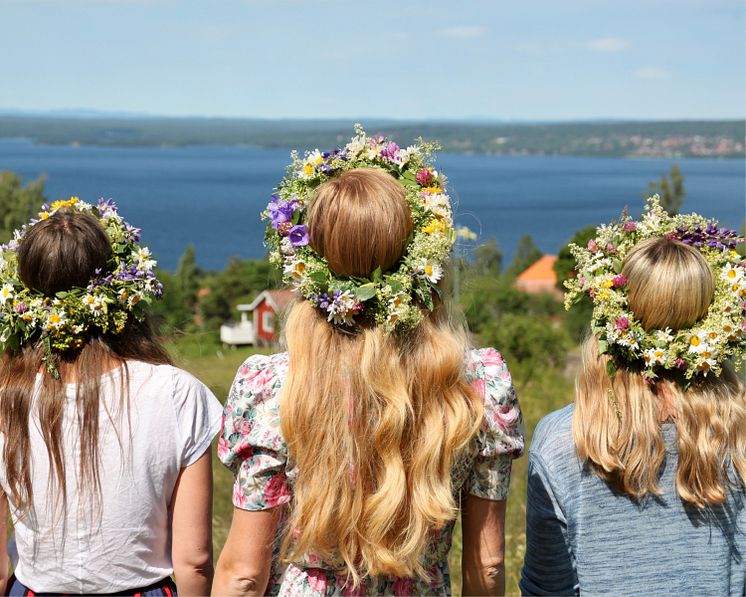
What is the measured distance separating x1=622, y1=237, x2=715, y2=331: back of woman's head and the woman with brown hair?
139 centimetres

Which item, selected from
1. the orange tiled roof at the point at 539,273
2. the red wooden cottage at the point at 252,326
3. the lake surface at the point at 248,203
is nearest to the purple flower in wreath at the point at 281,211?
the red wooden cottage at the point at 252,326

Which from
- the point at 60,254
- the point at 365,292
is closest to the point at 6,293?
the point at 60,254

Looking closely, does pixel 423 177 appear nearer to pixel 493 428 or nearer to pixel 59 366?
pixel 493 428

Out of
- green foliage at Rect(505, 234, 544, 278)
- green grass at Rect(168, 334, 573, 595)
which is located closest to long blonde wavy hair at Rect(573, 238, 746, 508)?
green grass at Rect(168, 334, 573, 595)

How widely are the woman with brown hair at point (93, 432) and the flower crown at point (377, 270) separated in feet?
1.84

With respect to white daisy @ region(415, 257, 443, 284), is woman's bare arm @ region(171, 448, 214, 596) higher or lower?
lower

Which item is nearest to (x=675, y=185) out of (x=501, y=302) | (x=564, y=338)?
(x=564, y=338)

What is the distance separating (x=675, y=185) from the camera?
2450 cm

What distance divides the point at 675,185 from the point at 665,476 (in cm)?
2343

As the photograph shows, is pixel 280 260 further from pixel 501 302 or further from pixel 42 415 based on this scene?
pixel 501 302

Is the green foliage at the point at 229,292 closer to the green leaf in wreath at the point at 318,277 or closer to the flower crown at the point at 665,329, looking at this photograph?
the flower crown at the point at 665,329

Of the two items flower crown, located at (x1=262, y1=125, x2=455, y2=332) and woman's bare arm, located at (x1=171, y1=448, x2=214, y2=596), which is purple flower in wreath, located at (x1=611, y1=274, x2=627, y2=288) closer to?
flower crown, located at (x1=262, y1=125, x2=455, y2=332)

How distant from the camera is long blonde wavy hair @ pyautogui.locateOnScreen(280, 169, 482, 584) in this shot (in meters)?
2.39

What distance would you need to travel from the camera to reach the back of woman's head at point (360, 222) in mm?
2352
